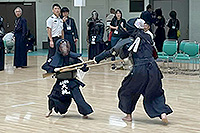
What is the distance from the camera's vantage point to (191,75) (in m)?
13.3

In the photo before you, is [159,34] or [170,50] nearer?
[170,50]

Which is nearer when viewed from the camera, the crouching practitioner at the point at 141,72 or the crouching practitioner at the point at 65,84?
the crouching practitioner at the point at 141,72

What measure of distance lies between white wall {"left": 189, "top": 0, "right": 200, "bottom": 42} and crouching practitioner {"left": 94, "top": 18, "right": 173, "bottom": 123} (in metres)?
12.7

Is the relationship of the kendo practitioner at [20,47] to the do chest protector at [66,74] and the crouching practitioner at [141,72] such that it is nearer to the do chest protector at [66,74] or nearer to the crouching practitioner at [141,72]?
the do chest protector at [66,74]

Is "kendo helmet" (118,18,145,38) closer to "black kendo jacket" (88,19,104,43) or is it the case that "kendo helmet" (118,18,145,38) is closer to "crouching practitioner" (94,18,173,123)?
"crouching practitioner" (94,18,173,123)

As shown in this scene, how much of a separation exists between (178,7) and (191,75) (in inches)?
331

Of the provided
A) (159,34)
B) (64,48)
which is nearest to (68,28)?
(159,34)

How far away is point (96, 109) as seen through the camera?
335 inches

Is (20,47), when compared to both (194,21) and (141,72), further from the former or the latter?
(141,72)

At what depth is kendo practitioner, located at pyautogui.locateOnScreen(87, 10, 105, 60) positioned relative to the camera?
16.6m

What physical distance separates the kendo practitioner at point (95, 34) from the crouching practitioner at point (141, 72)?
30.3 feet

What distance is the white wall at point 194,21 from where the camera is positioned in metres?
19.6

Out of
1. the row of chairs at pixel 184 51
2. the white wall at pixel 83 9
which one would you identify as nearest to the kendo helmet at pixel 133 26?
the row of chairs at pixel 184 51

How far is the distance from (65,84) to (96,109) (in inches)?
43.3
